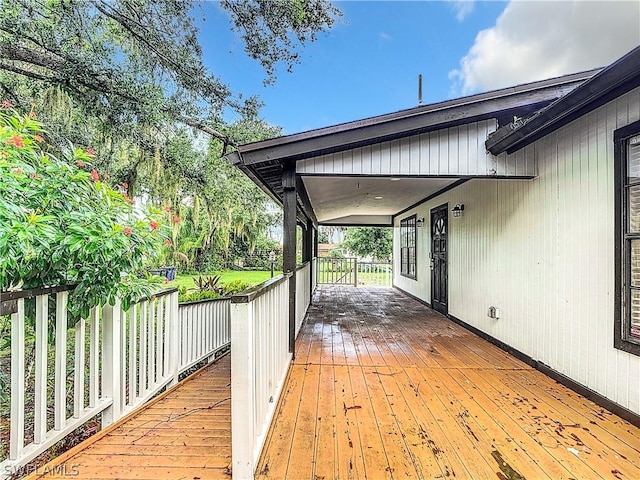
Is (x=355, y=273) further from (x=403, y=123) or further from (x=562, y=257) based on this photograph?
(x=562, y=257)

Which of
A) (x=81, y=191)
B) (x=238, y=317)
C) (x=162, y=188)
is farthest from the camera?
(x=162, y=188)

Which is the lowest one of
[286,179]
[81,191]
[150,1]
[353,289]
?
[353,289]

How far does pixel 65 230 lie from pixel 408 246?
894 cm

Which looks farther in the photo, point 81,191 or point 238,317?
point 81,191

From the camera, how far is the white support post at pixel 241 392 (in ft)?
6.29

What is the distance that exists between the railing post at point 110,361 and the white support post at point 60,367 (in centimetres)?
42

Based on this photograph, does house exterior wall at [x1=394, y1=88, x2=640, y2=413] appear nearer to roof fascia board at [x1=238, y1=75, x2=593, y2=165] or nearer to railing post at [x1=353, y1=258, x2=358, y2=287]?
roof fascia board at [x1=238, y1=75, x2=593, y2=165]

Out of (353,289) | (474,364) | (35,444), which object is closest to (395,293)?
(353,289)

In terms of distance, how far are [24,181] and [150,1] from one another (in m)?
4.65

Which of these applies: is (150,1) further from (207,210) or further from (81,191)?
(81,191)

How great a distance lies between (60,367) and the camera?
2.16 metres

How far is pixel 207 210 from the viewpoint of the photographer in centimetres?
805

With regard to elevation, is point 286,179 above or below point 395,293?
above

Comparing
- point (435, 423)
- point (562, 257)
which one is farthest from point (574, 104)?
point (435, 423)
